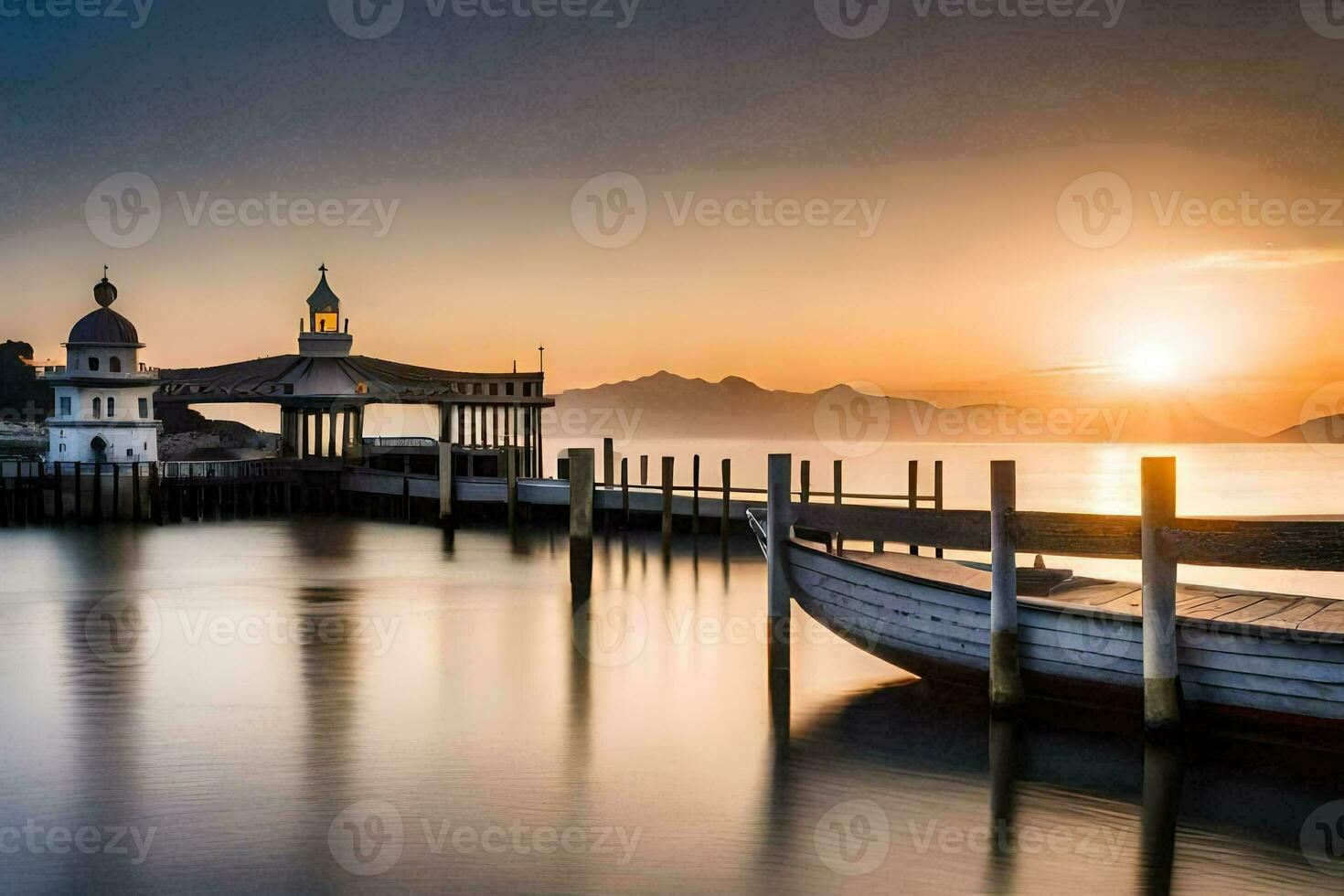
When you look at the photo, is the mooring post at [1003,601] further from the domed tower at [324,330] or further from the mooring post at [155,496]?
the domed tower at [324,330]

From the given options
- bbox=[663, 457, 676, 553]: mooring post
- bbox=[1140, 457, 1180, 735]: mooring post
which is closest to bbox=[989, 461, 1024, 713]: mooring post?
bbox=[1140, 457, 1180, 735]: mooring post

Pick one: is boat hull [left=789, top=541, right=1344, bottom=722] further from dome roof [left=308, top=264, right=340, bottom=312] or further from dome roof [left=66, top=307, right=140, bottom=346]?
dome roof [left=308, top=264, right=340, bottom=312]

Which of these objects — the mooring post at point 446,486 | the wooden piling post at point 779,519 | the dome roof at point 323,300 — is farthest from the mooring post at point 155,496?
the wooden piling post at point 779,519

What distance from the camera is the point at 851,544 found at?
104 feet

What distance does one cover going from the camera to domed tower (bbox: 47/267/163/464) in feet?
144

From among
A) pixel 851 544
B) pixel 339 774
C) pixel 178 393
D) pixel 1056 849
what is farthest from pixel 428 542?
pixel 1056 849

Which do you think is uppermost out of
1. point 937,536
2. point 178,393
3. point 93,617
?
point 178,393

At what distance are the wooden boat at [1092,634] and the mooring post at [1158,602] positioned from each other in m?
0.28

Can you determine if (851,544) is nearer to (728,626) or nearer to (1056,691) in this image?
(728,626)

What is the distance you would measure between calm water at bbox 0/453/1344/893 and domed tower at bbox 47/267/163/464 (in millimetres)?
26849

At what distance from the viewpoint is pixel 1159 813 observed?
9.44 m

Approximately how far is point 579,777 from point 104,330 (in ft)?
132

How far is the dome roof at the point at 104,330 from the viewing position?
146ft

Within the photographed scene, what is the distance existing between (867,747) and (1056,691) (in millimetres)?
1872
